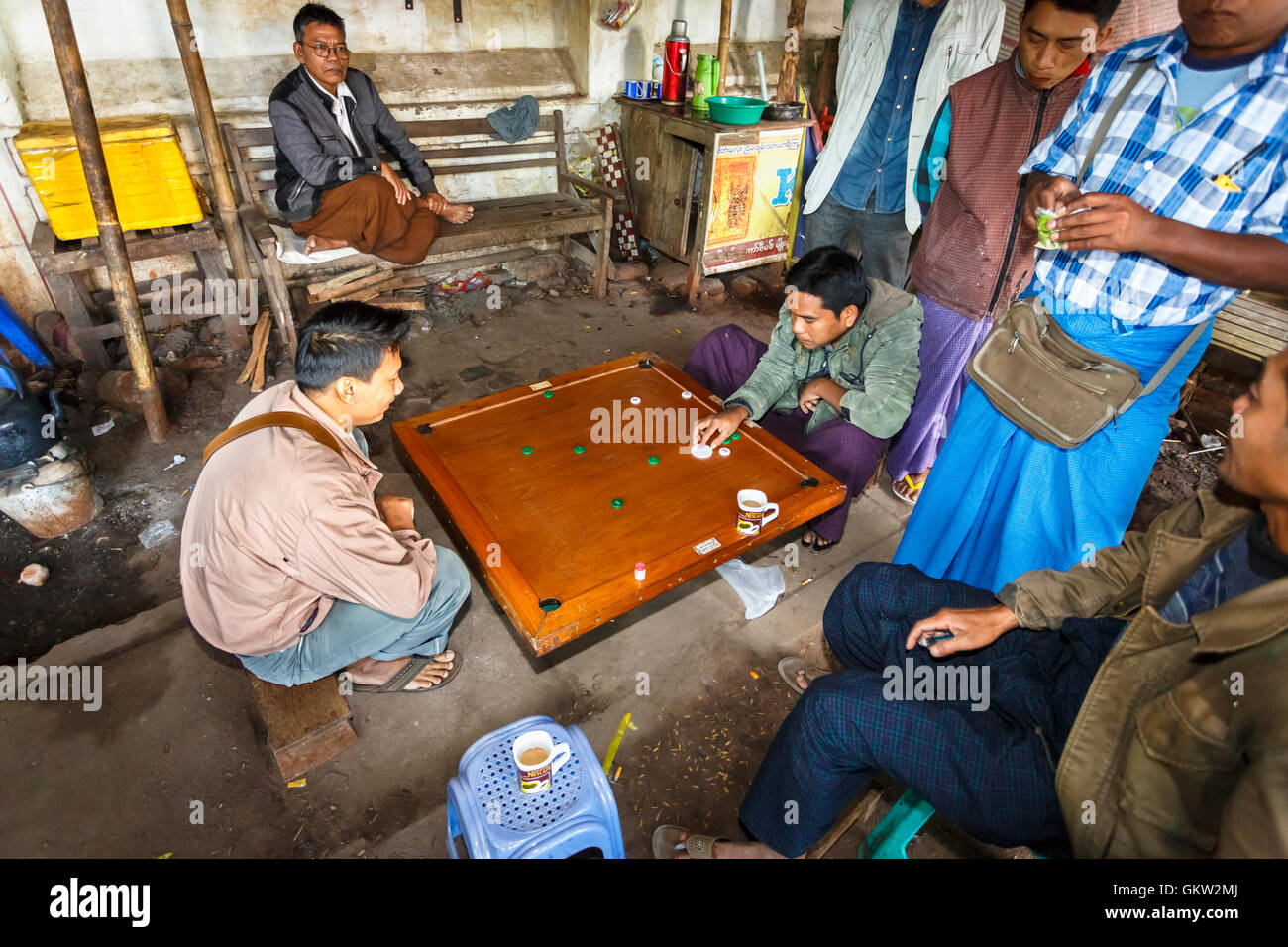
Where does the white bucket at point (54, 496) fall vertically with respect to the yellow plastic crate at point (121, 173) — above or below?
below

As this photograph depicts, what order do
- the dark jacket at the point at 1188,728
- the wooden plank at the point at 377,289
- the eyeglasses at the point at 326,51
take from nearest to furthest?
1. the dark jacket at the point at 1188,728
2. the eyeglasses at the point at 326,51
3. the wooden plank at the point at 377,289

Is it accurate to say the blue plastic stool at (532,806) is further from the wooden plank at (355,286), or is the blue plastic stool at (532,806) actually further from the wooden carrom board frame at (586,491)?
the wooden plank at (355,286)

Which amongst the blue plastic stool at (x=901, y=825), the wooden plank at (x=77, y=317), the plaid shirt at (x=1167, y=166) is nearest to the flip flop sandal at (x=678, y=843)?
the blue plastic stool at (x=901, y=825)

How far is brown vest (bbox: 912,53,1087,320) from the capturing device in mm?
2754

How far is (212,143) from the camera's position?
14.0ft

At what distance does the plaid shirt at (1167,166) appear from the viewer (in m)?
1.76

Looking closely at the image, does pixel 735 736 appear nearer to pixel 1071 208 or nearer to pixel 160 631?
pixel 1071 208

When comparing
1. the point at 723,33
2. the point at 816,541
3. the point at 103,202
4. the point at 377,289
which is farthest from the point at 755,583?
the point at 723,33

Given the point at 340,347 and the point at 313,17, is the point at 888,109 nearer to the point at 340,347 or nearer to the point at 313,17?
the point at 313,17

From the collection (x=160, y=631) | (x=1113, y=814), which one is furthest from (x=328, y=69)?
(x=1113, y=814)

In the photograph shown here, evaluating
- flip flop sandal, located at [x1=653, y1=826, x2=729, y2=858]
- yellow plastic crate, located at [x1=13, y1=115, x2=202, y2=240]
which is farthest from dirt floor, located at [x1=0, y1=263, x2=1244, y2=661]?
flip flop sandal, located at [x1=653, y1=826, x2=729, y2=858]

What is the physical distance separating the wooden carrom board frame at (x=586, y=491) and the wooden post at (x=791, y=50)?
374 cm

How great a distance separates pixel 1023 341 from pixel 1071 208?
476 millimetres

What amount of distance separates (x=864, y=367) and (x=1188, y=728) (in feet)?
6.79
